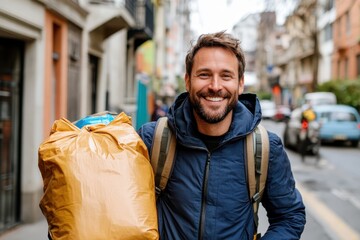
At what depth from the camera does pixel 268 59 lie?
82125mm

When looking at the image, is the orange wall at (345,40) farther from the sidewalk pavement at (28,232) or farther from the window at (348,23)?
the sidewalk pavement at (28,232)

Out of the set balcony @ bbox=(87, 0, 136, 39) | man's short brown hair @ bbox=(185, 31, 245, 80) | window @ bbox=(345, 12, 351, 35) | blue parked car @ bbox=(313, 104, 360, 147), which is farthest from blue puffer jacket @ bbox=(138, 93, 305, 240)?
window @ bbox=(345, 12, 351, 35)

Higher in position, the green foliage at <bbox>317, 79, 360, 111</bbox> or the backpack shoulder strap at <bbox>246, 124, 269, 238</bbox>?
the green foliage at <bbox>317, 79, 360, 111</bbox>

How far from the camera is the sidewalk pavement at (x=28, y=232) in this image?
6.52 meters

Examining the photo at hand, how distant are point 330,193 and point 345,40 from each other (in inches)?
1126

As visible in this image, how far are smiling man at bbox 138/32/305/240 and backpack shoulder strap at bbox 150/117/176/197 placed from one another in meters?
0.03

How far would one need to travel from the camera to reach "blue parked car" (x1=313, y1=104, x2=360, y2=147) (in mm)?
18844

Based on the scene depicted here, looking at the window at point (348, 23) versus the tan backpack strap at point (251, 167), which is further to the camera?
the window at point (348, 23)

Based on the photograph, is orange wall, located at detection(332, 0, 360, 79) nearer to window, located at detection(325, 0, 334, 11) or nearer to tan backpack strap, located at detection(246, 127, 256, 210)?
window, located at detection(325, 0, 334, 11)

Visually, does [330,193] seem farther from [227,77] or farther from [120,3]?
[227,77]

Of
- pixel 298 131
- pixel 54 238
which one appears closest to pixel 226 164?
pixel 54 238

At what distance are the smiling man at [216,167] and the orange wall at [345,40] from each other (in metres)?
30.4

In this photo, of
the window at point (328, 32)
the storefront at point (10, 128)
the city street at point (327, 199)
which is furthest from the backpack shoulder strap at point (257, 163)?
the window at point (328, 32)

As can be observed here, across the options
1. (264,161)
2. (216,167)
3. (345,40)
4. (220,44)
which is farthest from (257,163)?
(345,40)
